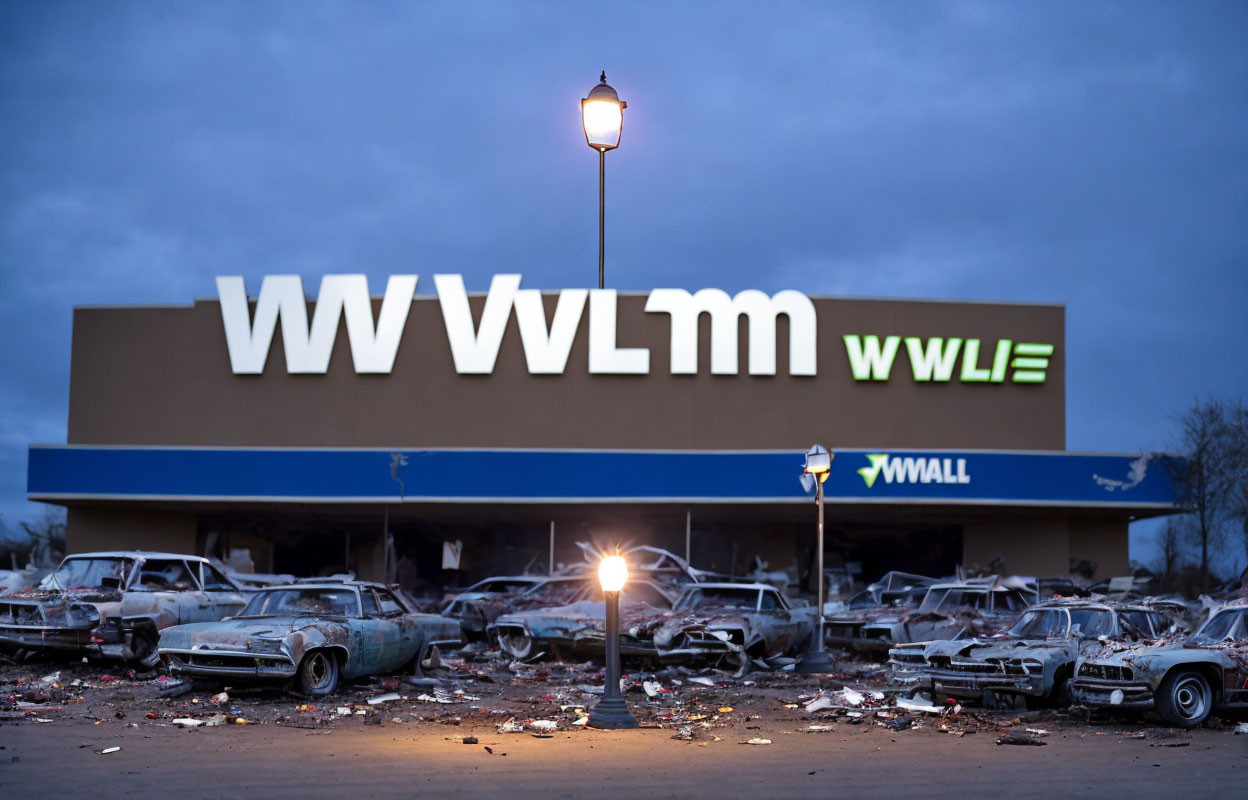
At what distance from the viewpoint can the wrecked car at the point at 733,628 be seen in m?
17.0

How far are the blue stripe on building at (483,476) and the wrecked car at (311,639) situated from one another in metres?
13.4

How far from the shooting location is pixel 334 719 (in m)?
12.1

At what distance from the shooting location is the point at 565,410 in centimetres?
3047

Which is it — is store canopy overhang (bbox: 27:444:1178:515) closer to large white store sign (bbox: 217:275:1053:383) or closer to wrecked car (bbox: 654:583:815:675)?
large white store sign (bbox: 217:275:1053:383)

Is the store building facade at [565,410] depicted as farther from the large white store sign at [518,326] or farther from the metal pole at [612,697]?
the metal pole at [612,697]

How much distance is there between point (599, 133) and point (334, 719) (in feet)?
25.8

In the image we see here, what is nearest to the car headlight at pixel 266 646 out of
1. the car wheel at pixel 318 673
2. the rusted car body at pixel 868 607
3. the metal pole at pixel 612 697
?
the car wheel at pixel 318 673

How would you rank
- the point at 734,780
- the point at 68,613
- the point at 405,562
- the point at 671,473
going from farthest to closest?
the point at 405,562
the point at 671,473
the point at 68,613
the point at 734,780

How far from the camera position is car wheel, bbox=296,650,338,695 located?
13.1 m

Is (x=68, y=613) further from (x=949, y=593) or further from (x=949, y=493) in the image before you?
(x=949, y=493)

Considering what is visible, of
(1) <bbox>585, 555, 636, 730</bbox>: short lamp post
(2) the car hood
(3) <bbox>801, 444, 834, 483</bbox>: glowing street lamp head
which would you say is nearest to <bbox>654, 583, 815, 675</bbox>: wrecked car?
(3) <bbox>801, 444, 834, 483</bbox>: glowing street lamp head

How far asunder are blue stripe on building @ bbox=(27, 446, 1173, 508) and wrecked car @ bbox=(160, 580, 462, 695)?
44.0 ft

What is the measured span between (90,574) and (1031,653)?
11822mm

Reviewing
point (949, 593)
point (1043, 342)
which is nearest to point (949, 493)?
point (1043, 342)
